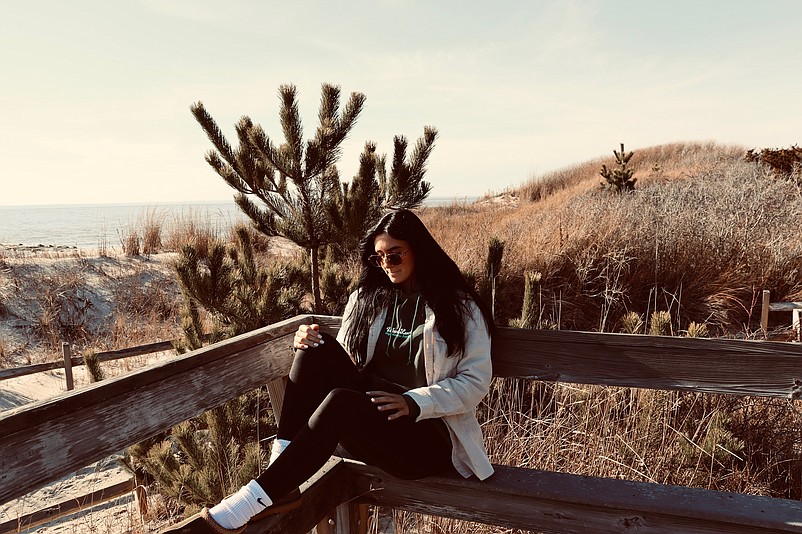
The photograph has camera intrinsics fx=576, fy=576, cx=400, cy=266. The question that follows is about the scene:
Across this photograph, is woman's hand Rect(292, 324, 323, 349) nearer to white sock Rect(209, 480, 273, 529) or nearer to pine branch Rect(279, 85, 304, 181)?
white sock Rect(209, 480, 273, 529)

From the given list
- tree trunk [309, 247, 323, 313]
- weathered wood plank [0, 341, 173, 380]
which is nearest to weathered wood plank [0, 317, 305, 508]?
tree trunk [309, 247, 323, 313]

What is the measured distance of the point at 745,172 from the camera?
39.4 feet

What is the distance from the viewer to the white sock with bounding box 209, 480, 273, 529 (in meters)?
1.68

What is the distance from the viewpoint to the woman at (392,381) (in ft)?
6.25

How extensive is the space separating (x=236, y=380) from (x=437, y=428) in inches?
28.8

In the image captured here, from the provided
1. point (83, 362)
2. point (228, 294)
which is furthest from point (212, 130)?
point (83, 362)

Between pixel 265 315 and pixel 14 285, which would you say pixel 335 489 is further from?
pixel 14 285

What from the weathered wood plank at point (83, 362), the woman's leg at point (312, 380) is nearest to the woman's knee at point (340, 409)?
the woman's leg at point (312, 380)

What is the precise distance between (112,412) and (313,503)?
0.83 meters

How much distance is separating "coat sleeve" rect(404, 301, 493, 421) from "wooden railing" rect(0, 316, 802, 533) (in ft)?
0.33

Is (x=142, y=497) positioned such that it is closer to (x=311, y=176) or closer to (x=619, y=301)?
(x=311, y=176)

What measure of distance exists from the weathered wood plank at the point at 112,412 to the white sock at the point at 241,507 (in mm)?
283

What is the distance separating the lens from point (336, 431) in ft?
6.43

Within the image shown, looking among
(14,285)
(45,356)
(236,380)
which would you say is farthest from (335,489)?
(14,285)
